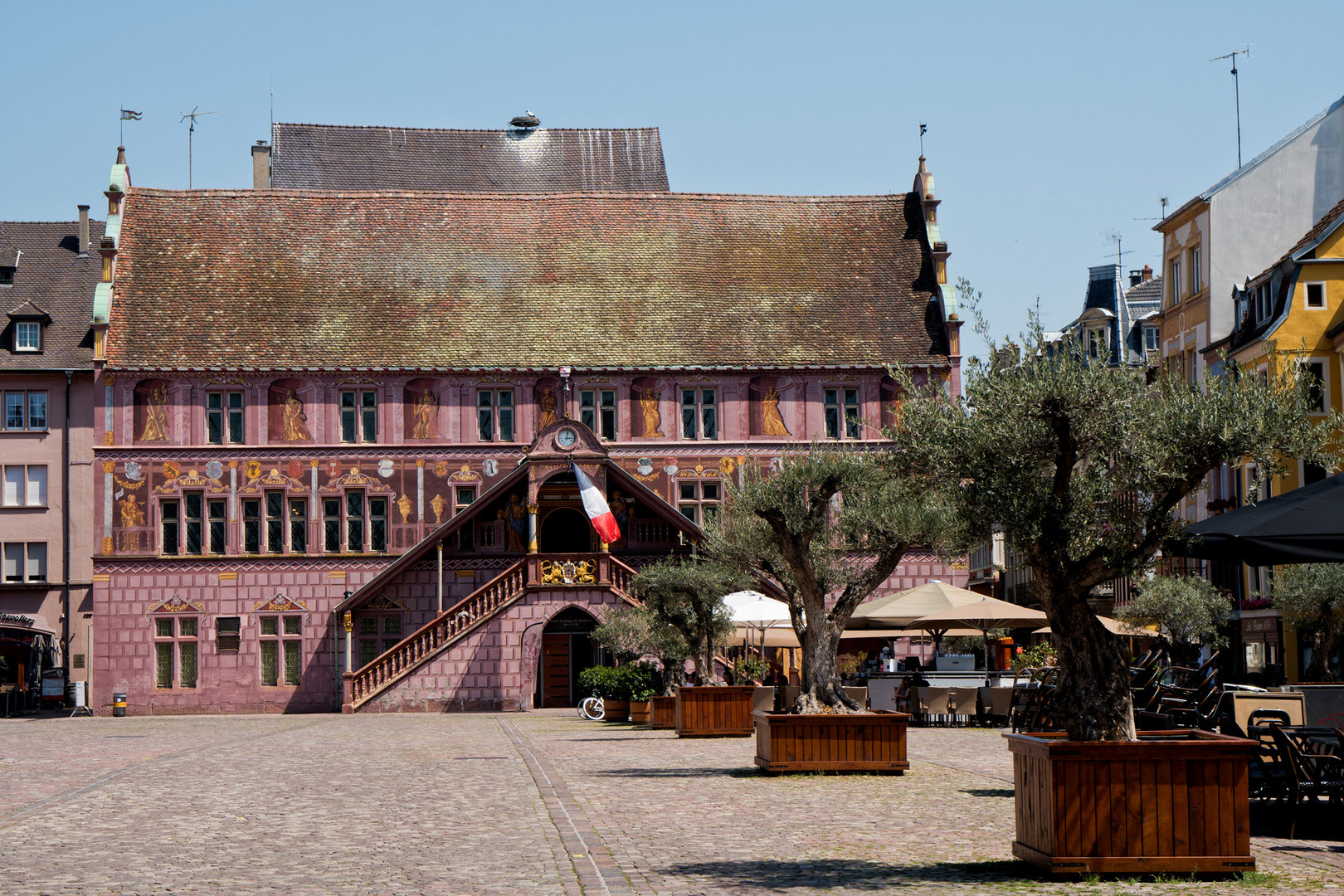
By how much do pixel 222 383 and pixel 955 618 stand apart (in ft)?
86.1

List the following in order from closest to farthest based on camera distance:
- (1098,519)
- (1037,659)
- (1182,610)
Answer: (1098,519)
(1037,659)
(1182,610)

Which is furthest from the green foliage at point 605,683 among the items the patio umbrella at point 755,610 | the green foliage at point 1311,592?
the green foliage at point 1311,592

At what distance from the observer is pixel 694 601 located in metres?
32.7

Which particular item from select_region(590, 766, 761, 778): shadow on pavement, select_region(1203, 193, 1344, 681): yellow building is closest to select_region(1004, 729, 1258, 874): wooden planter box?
select_region(590, 766, 761, 778): shadow on pavement

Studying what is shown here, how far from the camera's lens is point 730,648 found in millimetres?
46625

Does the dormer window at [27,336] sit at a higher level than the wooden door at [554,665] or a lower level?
higher

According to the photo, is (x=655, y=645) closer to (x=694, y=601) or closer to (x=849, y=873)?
(x=694, y=601)

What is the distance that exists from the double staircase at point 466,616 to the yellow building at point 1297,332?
1601 cm

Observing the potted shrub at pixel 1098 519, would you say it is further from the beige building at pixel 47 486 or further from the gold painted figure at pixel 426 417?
the beige building at pixel 47 486

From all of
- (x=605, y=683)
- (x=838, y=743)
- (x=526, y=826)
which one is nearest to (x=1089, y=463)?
(x=526, y=826)

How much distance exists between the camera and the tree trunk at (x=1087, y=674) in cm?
1194

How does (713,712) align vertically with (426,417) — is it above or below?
below

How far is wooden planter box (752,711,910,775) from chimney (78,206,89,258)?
4675cm

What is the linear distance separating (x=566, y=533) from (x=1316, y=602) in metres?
22.8
